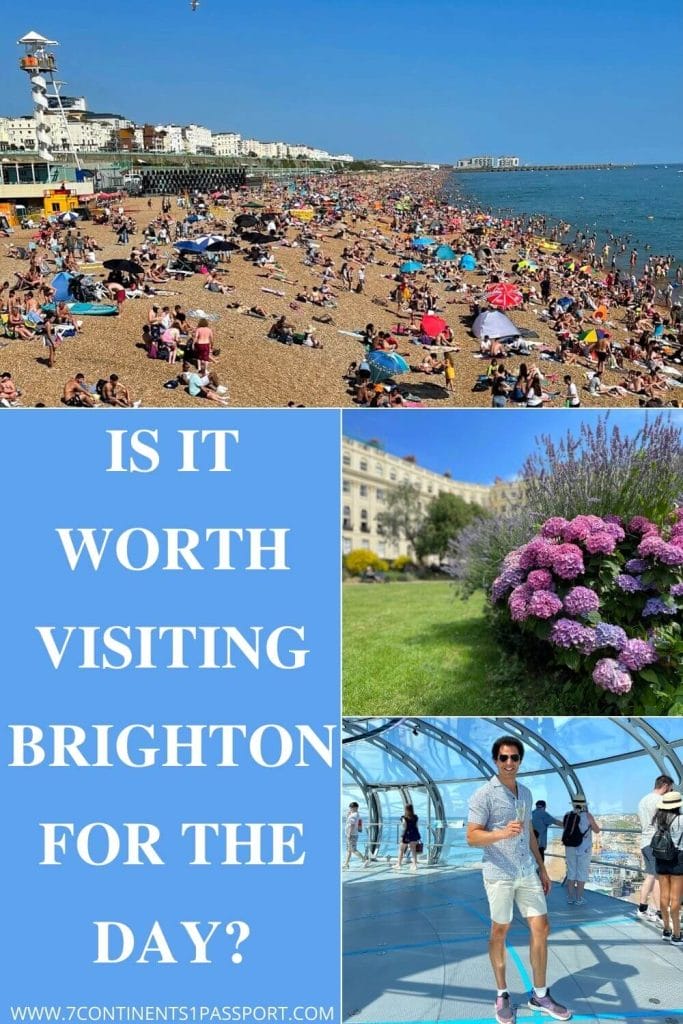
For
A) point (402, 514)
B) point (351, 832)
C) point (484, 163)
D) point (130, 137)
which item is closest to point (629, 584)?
point (402, 514)

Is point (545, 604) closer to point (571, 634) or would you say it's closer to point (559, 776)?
point (571, 634)

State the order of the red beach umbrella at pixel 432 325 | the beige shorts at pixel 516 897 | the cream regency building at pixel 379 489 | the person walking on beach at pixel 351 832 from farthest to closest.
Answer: the red beach umbrella at pixel 432 325
the cream regency building at pixel 379 489
the person walking on beach at pixel 351 832
the beige shorts at pixel 516 897

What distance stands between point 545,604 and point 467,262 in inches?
302

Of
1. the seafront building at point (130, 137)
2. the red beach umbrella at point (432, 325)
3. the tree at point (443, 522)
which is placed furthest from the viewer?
the red beach umbrella at point (432, 325)

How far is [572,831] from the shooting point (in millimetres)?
4641

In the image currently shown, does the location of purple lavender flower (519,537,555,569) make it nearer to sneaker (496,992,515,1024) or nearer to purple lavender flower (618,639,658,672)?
purple lavender flower (618,639,658,672)

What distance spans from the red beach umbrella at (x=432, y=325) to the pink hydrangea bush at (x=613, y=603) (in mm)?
4599

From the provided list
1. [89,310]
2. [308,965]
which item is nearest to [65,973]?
[308,965]

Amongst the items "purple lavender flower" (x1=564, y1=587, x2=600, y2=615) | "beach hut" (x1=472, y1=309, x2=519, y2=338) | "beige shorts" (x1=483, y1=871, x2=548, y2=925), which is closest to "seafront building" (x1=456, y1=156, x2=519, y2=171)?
"beach hut" (x1=472, y1=309, x2=519, y2=338)

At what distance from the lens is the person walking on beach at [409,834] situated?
4.87 meters

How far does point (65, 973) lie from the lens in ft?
15.0

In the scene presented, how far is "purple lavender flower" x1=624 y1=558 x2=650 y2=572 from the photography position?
4.79m

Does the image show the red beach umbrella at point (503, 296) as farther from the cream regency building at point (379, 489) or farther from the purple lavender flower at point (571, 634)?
the purple lavender flower at point (571, 634)

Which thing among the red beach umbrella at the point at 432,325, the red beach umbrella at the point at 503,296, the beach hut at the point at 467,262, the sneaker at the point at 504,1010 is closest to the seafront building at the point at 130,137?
the red beach umbrella at the point at 432,325
